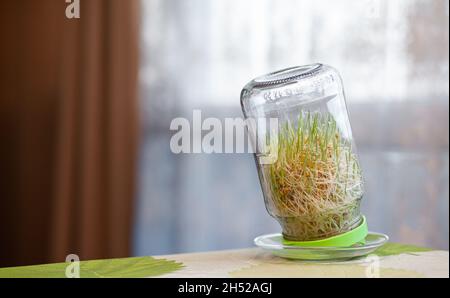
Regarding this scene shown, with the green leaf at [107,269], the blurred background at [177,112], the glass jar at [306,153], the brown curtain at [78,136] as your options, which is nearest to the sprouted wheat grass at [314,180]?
the glass jar at [306,153]

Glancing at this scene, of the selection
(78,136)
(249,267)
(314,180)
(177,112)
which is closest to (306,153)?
(314,180)

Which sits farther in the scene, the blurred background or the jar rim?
the blurred background

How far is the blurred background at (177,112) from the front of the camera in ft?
5.52

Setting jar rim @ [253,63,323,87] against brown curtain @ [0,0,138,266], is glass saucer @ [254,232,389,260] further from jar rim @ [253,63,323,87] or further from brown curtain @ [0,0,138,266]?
brown curtain @ [0,0,138,266]

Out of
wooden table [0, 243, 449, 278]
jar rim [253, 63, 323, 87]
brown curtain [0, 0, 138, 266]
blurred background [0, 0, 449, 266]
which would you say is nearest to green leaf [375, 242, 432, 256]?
wooden table [0, 243, 449, 278]

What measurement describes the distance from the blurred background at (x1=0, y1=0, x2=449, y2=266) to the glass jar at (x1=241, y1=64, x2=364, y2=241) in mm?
912

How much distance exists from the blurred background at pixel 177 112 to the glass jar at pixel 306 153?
912mm

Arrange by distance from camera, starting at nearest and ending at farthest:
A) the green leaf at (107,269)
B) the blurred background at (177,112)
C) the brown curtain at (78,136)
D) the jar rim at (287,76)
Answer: the green leaf at (107,269), the jar rim at (287,76), the blurred background at (177,112), the brown curtain at (78,136)

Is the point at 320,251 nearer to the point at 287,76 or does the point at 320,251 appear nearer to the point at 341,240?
the point at 341,240

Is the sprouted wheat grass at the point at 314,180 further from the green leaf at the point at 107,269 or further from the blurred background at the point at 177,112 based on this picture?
the blurred background at the point at 177,112

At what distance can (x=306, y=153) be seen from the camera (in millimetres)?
786

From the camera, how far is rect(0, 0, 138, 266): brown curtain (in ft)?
6.44
